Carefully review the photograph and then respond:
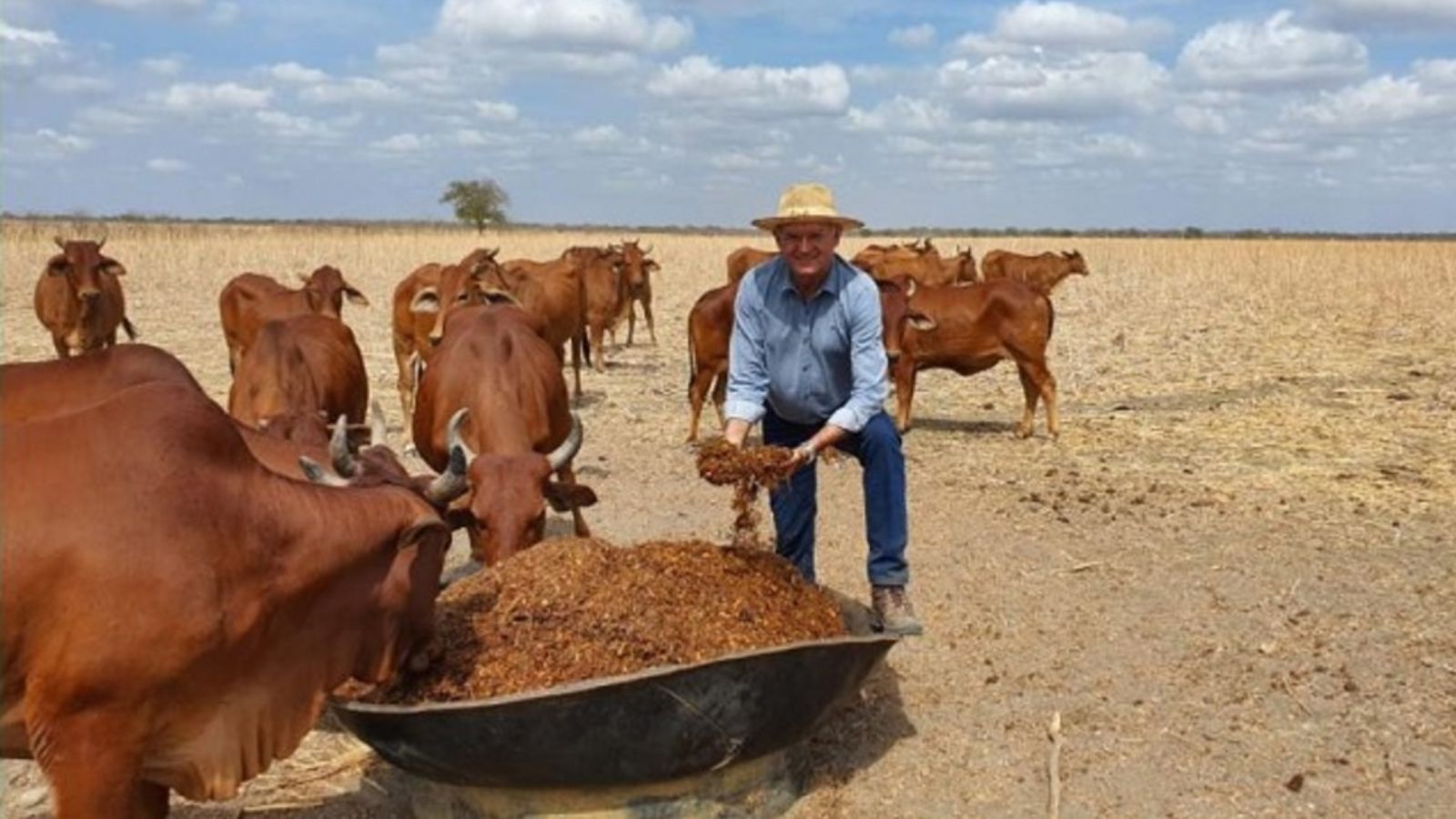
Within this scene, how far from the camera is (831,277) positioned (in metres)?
6.16

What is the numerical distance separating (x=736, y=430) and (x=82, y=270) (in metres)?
13.4

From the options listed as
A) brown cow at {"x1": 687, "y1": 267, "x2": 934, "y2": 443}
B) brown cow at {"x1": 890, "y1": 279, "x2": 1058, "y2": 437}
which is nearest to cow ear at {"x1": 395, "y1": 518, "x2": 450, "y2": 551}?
brown cow at {"x1": 687, "y1": 267, "x2": 934, "y2": 443}

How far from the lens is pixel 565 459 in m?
6.43

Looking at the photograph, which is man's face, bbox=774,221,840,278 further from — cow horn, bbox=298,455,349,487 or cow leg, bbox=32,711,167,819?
cow leg, bbox=32,711,167,819

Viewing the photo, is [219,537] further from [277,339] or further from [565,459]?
[277,339]

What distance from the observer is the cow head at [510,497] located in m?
6.13

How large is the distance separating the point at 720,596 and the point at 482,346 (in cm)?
349

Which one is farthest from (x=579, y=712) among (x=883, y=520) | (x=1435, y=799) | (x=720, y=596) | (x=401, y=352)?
(x=401, y=352)

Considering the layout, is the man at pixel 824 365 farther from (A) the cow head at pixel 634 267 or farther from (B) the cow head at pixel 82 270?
(A) the cow head at pixel 634 267

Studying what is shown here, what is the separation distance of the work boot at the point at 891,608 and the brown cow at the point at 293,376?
11.7 ft

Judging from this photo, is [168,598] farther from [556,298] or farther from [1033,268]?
[1033,268]

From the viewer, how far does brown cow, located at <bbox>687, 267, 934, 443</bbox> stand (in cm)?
1318

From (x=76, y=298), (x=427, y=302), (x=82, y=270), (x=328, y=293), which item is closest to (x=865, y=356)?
(x=427, y=302)

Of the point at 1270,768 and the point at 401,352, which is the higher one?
the point at 401,352
